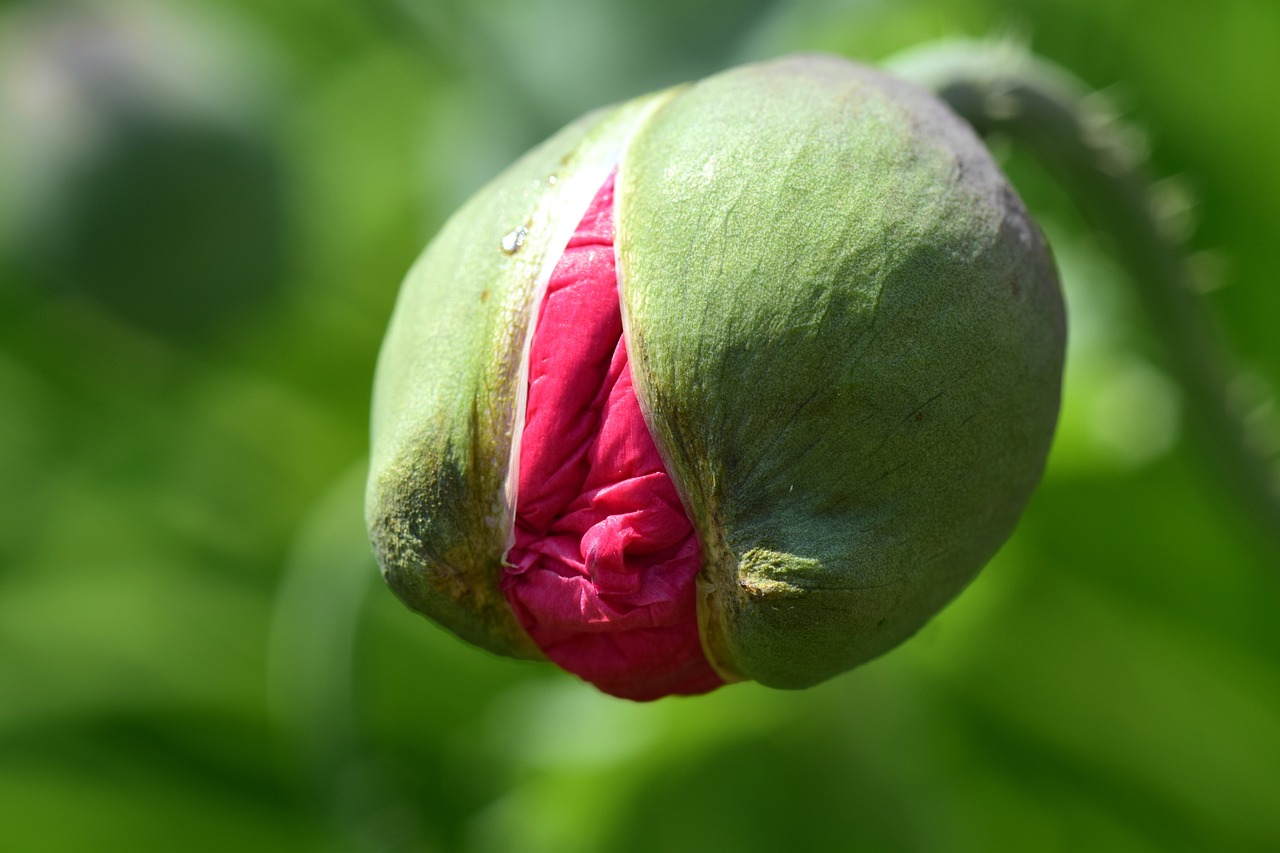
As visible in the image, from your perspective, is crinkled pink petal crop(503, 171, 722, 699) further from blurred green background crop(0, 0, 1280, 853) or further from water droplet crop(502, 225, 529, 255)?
blurred green background crop(0, 0, 1280, 853)

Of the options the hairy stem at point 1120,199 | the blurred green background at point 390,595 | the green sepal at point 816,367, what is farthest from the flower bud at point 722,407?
the blurred green background at point 390,595

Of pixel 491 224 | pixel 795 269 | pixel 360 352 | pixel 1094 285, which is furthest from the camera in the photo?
pixel 360 352

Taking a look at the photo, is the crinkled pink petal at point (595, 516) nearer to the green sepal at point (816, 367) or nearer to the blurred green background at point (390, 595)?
the green sepal at point (816, 367)

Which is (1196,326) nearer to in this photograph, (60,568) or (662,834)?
(662,834)

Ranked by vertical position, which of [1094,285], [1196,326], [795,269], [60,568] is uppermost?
[795,269]

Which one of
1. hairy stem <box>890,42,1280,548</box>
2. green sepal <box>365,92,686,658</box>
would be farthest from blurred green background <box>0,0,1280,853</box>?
green sepal <box>365,92,686,658</box>

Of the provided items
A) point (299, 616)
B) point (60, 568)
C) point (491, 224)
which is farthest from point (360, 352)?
point (491, 224)
